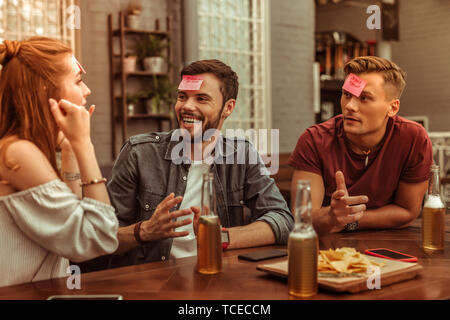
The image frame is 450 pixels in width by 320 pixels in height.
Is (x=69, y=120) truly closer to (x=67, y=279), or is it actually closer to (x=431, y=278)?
(x=67, y=279)

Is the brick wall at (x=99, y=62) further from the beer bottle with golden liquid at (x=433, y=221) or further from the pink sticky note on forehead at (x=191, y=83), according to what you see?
the beer bottle with golden liquid at (x=433, y=221)

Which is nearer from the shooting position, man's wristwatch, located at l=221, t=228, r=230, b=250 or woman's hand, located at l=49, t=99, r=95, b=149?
woman's hand, located at l=49, t=99, r=95, b=149

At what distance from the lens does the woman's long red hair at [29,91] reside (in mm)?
1232

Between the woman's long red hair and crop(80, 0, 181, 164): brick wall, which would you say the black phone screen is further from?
crop(80, 0, 181, 164): brick wall

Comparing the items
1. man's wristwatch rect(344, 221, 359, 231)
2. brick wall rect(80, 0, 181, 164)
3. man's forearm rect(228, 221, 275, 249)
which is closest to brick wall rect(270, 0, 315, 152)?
→ brick wall rect(80, 0, 181, 164)

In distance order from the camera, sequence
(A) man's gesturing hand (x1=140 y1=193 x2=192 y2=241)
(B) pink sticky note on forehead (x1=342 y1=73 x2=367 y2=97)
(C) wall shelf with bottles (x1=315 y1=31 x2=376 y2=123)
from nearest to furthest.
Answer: (A) man's gesturing hand (x1=140 y1=193 x2=192 y2=241), (B) pink sticky note on forehead (x1=342 y1=73 x2=367 y2=97), (C) wall shelf with bottles (x1=315 y1=31 x2=376 y2=123)

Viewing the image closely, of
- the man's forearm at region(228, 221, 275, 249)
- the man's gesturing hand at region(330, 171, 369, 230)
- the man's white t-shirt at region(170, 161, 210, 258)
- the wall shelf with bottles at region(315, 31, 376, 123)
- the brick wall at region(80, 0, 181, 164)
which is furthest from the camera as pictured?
the wall shelf with bottles at region(315, 31, 376, 123)

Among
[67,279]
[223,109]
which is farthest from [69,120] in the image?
[223,109]

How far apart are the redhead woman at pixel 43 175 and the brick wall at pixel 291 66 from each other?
476cm

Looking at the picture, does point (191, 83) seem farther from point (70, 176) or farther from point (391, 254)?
point (391, 254)

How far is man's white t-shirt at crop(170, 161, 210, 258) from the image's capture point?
1.79m

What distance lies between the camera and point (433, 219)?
1.48 metres

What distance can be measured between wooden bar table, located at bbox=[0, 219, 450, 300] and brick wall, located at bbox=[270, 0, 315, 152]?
4.66m

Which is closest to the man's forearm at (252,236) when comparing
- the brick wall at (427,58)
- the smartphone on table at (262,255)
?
the smartphone on table at (262,255)
